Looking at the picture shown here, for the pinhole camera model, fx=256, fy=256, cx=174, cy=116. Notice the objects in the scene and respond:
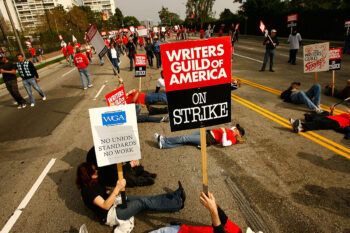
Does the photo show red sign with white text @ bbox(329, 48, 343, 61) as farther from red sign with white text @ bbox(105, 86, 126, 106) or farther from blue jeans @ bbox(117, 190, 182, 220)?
blue jeans @ bbox(117, 190, 182, 220)

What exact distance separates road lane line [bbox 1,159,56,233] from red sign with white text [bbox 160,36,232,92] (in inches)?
141

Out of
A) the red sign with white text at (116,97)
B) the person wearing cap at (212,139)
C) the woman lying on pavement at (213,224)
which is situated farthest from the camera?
the person wearing cap at (212,139)

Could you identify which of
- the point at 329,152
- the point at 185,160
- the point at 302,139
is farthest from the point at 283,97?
the point at 185,160

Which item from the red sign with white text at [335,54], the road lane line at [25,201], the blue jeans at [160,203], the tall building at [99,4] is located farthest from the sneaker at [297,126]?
the tall building at [99,4]

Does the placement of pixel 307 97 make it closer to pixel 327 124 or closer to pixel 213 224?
pixel 327 124

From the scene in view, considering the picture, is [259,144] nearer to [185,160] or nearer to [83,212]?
[185,160]

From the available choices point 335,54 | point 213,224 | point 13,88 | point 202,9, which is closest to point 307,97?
point 335,54

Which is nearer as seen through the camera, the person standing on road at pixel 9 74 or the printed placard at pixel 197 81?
the printed placard at pixel 197 81

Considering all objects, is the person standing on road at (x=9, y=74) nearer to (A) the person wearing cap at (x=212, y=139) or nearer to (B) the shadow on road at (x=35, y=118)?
(B) the shadow on road at (x=35, y=118)

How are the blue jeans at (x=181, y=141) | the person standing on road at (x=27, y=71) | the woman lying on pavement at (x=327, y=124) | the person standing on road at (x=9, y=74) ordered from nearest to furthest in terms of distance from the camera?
the blue jeans at (x=181, y=141)
the woman lying on pavement at (x=327, y=124)
the person standing on road at (x=27, y=71)
the person standing on road at (x=9, y=74)

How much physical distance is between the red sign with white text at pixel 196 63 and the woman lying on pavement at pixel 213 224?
130 centimetres

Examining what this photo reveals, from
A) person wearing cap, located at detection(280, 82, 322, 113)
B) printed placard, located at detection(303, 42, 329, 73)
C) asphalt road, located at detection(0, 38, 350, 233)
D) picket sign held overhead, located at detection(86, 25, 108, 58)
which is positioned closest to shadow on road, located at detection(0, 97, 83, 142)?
asphalt road, located at detection(0, 38, 350, 233)

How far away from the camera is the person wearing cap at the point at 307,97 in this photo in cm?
764

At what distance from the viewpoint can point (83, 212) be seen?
4.33 m
